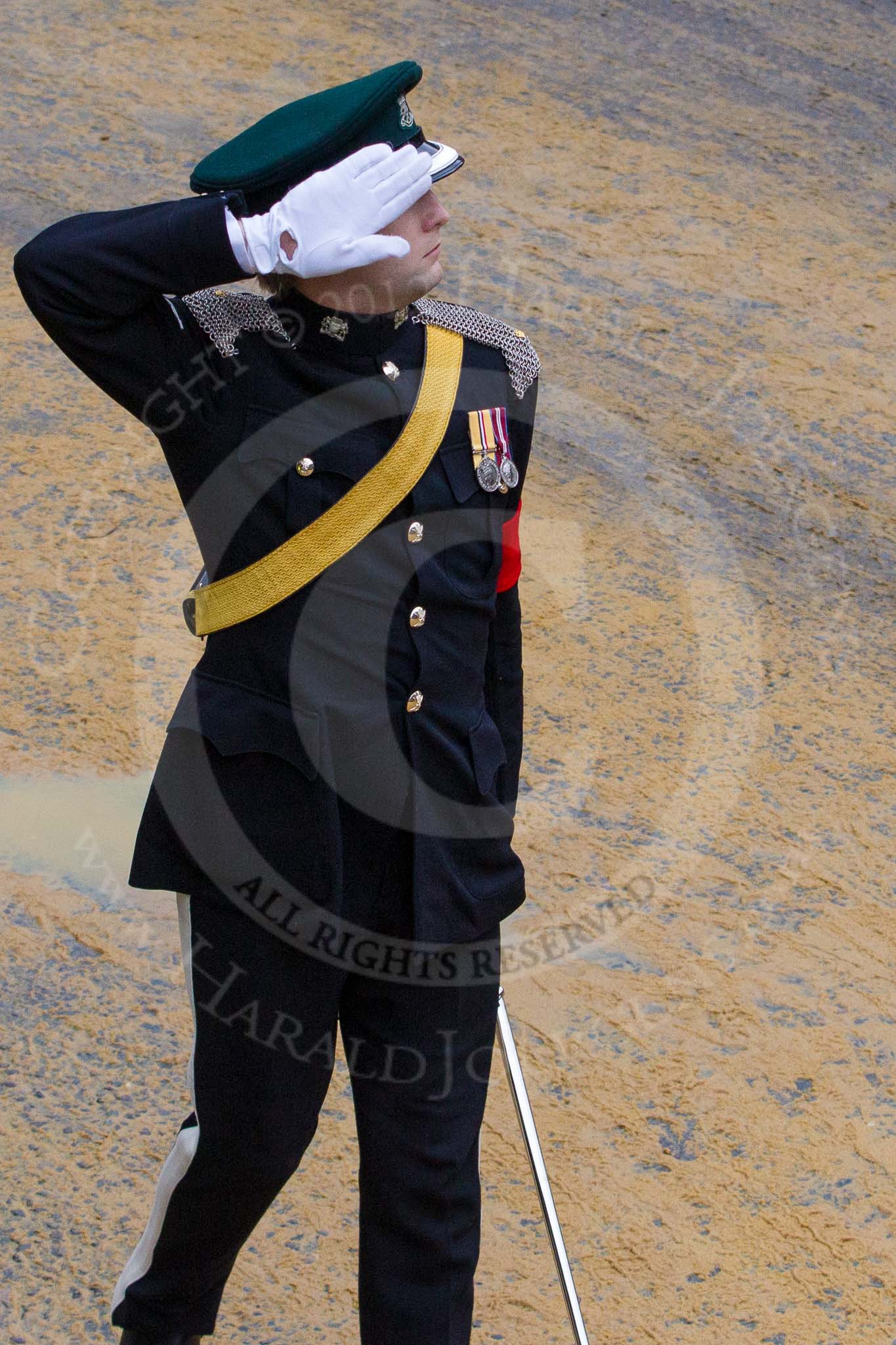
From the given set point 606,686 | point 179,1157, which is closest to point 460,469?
point 179,1157

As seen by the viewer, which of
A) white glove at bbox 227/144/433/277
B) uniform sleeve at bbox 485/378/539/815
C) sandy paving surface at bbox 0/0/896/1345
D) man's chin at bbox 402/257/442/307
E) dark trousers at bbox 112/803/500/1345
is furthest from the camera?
sandy paving surface at bbox 0/0/896/1345

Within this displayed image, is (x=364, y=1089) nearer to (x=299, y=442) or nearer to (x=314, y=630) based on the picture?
(x=314, y=630)

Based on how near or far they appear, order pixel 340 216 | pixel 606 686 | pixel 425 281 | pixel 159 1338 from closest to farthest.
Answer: pixel 340 216 → pixel 425 281 → pixel 159 1338 → pixel 606 686

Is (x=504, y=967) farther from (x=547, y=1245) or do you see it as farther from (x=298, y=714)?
(x=298, y=714)

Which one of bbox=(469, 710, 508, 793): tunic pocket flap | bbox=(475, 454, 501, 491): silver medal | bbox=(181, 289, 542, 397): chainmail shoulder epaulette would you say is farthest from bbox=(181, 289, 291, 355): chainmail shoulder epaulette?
bbox=(469, 710, 508, 793): tunic pocket flap

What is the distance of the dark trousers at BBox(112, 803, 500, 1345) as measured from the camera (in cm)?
218

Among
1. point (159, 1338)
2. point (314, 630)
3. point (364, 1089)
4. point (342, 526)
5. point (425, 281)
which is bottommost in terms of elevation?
point (159, 1338)

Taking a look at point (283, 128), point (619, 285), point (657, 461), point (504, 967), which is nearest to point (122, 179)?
point (619, 285)

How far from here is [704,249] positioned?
6.46 metres

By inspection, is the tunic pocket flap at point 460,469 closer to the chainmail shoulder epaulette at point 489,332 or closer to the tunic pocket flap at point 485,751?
the chainmail shoulder epaulette at point 489,332

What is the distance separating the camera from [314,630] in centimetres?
216

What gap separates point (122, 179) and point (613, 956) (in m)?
4.30

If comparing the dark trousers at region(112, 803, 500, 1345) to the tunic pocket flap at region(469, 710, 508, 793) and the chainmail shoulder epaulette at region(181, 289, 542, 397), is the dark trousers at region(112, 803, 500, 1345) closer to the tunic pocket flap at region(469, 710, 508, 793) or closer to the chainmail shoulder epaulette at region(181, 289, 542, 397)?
the tunic pocket flap at region(469, 710, 508, 793)

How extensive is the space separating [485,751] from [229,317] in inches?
29.3
